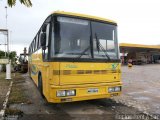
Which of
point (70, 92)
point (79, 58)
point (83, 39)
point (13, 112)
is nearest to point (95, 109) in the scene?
point (70, 92)

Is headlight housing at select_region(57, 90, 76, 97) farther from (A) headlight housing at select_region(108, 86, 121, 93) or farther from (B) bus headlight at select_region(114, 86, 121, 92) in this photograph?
(B) bus headlight at select_region(114, 86, 121, 92)

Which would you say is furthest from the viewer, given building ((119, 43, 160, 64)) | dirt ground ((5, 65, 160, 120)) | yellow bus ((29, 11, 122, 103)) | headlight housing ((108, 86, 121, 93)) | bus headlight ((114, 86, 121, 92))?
building ((119, 43, 160, 64))

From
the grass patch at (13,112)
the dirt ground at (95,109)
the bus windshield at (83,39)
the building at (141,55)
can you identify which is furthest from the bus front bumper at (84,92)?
the building at (141,55)

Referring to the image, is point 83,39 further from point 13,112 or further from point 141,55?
point 141,55

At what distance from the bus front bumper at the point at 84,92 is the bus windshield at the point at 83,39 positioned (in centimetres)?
96

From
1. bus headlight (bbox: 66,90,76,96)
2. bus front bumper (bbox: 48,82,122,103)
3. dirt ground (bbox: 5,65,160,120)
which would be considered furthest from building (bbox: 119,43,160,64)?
bus headlight (bbox: 66,90,76,96)

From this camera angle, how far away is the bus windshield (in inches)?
295

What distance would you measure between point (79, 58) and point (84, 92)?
1.12m

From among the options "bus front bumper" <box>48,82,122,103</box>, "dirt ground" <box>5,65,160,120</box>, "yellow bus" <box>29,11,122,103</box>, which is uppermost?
"yellow bus" <box>29,11,122,103</box>

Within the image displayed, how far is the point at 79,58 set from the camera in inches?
299

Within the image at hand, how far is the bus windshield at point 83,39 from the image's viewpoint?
7.50 m

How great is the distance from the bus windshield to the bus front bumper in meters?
0.96

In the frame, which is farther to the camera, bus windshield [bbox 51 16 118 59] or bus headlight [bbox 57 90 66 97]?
bus windshield [bbox 51 16 118 59]

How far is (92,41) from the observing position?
7984 millimetres
